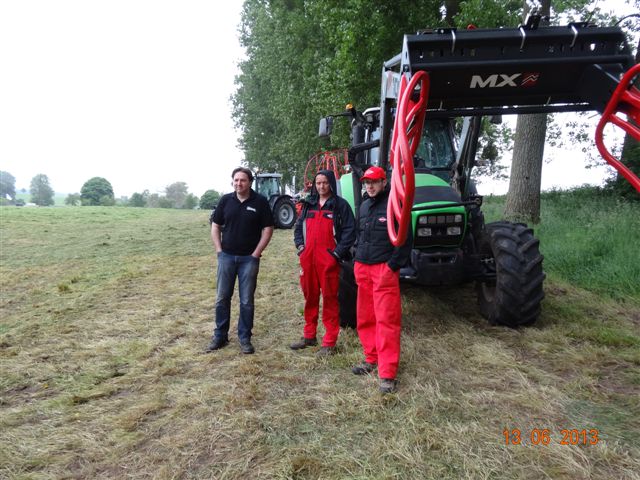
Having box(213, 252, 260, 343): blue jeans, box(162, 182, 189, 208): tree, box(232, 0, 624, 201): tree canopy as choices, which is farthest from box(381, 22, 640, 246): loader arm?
box(162, 182, 189, 208): tree

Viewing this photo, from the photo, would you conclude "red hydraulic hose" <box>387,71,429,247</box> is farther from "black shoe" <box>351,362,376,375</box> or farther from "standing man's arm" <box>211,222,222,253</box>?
"standing man's arm" <box>211,222,222,253</box>

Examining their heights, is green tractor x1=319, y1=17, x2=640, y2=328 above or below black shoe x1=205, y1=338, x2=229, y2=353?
above

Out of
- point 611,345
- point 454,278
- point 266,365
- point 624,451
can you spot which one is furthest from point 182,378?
point 611,345

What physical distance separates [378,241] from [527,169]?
20.6ft

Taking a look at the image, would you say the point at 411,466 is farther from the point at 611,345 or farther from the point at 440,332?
the point at 611,345

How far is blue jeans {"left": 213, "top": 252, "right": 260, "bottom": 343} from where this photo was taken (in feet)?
14.0

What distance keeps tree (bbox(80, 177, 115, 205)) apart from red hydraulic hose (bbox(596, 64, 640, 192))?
198 feet

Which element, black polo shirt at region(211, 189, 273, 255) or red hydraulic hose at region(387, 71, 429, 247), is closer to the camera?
red hydraulic hose at region(387, 71, 429, 247)

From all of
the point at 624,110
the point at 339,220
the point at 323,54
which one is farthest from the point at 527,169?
the point at 323,54

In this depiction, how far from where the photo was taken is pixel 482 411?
288cm

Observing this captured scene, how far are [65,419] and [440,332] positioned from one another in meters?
3.20

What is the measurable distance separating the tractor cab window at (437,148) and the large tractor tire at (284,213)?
9855 millimetres

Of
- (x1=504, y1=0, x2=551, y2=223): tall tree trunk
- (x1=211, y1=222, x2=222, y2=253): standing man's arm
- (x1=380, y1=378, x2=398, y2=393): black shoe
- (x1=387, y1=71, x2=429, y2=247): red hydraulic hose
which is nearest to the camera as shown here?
(x1=387, y1=71, x2=429, y2=247): red hydraulic hose
